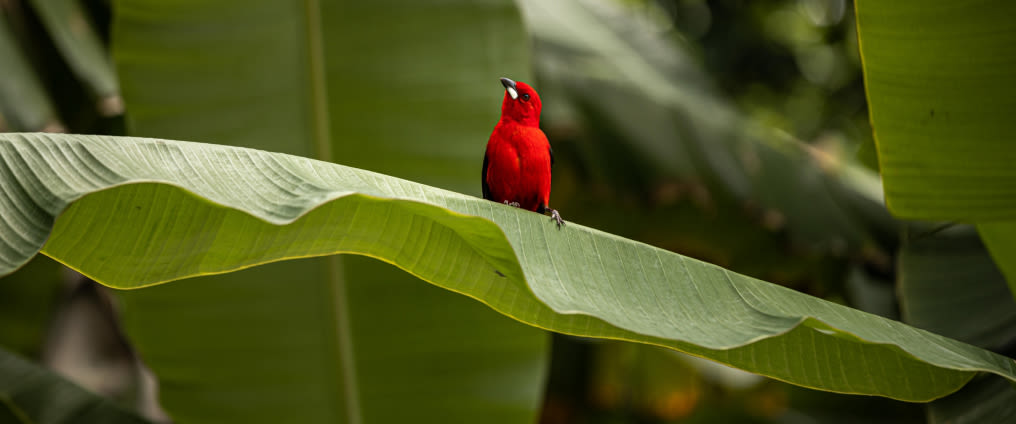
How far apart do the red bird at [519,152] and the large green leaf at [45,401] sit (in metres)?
1.06

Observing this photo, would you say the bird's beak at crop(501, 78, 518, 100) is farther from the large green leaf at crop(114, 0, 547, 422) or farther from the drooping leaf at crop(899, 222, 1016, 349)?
the drooping leaf at crop(899, 222, 1016, 349)

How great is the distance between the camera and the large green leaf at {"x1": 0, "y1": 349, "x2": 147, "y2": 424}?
148 cm

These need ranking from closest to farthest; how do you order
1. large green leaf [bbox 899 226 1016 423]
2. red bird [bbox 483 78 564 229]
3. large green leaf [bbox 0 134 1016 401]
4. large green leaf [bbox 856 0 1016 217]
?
large green leaf [bbox 0 134 1016 401] → large green leaf [bbox 856 0 1016 217] → red bird [bbox 483 78 564 229] → large green leaf [bbox 899 226 1016 423]

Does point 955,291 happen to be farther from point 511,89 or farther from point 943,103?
point 511,89

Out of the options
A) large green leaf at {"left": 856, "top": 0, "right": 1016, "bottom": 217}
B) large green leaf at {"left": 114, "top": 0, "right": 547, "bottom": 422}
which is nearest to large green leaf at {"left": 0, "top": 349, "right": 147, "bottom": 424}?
large green leaf at {"left": 114, "top": 0, "right": 547, "bottom": 422}

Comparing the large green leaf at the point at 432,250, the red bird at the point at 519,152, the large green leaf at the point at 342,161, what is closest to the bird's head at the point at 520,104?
the red bird at the point at 519,152

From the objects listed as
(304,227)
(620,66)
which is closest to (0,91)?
(304,227)

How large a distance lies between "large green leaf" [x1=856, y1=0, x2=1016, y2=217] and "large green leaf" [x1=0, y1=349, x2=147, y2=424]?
5.28 ft

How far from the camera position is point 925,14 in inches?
37.5

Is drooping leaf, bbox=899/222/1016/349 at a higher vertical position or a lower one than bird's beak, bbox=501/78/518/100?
lower

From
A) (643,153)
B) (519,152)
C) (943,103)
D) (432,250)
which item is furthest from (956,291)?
(643,153)

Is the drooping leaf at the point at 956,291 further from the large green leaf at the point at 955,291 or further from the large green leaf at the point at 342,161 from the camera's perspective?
the large green leaf at the point at 342,161

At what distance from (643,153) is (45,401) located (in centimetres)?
192

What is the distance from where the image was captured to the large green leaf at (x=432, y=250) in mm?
728
